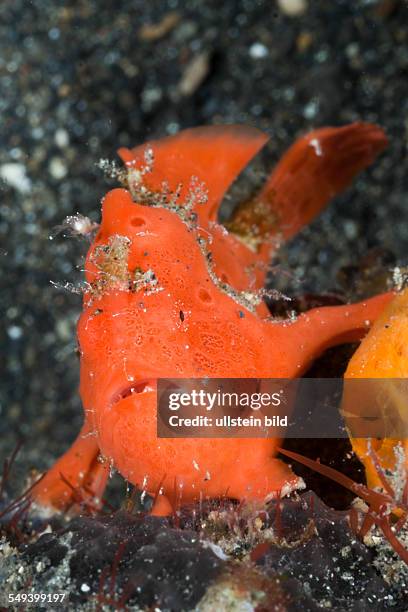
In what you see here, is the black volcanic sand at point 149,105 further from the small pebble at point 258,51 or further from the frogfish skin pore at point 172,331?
the frogfish skin pore at point 172,331

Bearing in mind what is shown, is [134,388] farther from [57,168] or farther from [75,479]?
[57,168]

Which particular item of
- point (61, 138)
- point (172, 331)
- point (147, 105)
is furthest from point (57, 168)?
point (172, 331)

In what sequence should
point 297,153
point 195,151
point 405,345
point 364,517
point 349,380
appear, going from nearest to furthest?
point 364,517 < point 405,345 < point 349,380 < point 195,151 < point 297,153

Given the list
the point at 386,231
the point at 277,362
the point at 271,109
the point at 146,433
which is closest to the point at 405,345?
the point at 277,362

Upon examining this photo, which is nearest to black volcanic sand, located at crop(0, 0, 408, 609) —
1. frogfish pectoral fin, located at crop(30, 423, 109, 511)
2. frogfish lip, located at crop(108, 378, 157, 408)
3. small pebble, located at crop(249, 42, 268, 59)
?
small pebble, located at crop(249, 42, 268, 59)

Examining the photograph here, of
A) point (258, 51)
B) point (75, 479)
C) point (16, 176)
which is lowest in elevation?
point (75, 479)

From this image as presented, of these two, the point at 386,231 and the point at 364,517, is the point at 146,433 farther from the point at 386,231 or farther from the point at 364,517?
the point at 386,231
